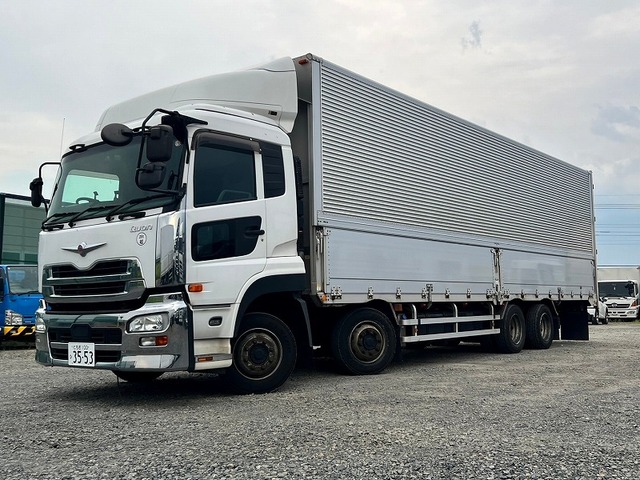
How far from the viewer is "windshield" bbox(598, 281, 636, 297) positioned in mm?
32000

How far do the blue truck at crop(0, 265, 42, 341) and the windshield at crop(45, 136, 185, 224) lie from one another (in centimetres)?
805

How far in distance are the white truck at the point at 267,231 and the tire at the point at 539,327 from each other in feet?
4.80

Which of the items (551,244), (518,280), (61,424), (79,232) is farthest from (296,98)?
(551,244)

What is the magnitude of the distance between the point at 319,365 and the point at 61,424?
468cm

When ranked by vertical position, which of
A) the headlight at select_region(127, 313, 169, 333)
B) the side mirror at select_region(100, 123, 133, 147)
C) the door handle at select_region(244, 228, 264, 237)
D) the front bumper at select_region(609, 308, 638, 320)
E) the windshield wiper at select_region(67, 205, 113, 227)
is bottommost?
the front bumper at select_region(609, 308, 638, 320)

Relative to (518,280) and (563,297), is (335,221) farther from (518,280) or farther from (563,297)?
(563,297)

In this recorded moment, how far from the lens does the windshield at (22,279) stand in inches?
579

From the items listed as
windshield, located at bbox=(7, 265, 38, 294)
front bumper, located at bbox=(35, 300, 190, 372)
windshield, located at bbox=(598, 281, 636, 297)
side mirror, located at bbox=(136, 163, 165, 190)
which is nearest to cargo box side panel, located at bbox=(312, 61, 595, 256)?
side mirror, located at bbox=(136, 163, 165, 190)

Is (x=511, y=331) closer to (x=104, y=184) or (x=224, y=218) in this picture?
(x=224, y=218)

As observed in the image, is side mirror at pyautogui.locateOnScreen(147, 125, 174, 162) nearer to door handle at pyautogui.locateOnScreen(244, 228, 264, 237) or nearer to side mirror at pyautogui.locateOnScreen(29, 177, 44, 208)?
door handle at pyautogui.locateOnScreen(244, 228, 264, 237)

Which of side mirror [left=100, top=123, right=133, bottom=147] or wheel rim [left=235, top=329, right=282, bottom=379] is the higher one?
side mirror [left=100, top=123, right=133, bottom=147]

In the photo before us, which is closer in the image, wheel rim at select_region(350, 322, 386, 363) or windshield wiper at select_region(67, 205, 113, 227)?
windshield wiper at select_region(67, 205, 113, 227)

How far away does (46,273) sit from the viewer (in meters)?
6.89

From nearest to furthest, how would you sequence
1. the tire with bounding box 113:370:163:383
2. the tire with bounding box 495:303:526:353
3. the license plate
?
the license plate < the tire with bounding box 113:370:163:383 < the tire with bounding box 495:303:526:353
